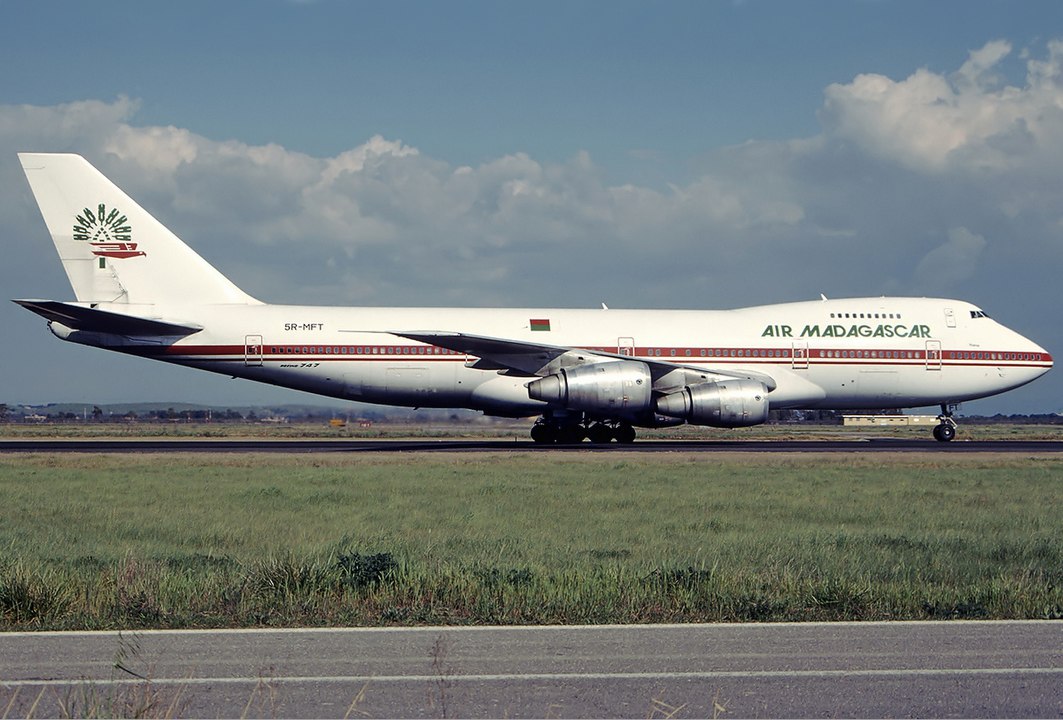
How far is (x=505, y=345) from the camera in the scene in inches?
1176

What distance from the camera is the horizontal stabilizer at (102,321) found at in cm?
2808

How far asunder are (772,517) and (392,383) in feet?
58.5

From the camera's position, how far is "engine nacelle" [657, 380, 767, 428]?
30188 millimetres

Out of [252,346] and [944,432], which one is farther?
[944,432]

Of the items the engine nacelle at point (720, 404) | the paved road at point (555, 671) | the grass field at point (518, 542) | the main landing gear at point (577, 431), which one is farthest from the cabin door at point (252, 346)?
the paved road at point (555, 671)

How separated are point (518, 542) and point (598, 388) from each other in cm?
1714

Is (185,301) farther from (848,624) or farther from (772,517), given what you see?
(848,624)

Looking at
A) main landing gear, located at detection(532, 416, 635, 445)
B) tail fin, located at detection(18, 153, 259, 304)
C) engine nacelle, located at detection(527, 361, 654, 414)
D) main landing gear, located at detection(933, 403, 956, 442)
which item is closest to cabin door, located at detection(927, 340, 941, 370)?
main landing gear, located at detection(933, 403, 956, 442)

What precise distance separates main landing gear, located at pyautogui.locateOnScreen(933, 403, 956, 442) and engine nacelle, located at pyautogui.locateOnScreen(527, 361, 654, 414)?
38.5 ft

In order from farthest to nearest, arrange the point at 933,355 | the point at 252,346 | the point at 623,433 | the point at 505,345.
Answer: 1. the point at 933,355
2. the point at 623,433
3. the point at 252,346
4. the point at 505,345

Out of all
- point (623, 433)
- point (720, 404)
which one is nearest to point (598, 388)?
point (720, 404)

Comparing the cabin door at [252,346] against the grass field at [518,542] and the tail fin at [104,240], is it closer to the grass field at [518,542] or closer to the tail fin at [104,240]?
the tail fin at [104,240]

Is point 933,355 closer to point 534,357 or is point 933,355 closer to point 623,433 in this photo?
point 623,433

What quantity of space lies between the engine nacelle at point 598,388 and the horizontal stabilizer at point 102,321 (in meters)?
10.1
